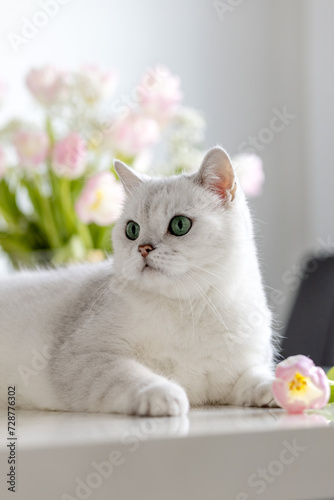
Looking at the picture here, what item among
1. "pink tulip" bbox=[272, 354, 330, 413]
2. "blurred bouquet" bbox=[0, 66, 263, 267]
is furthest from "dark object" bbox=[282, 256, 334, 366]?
"pink tulip" bbox=[272, 354, 330, 413]

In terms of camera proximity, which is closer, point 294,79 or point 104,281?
point 104,281

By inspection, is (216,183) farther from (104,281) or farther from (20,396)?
(20,396)

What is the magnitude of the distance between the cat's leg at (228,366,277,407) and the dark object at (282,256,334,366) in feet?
3.18

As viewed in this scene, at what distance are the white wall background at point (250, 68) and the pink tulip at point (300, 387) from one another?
211 centimetres

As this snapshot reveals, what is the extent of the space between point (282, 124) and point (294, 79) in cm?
22

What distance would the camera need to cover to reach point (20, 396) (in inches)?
49.6

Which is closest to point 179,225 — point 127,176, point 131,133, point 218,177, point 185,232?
point 185,232

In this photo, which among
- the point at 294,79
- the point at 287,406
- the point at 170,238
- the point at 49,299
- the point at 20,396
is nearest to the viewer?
the point at 287,406

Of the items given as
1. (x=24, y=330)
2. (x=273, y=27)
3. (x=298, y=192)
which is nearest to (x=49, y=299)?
(x=24, y=330)

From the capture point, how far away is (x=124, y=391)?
→ 1.03 metres

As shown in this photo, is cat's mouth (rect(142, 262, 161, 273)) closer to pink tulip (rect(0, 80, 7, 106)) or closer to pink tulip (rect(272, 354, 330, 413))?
pink tulip (rect(272, 354, 330, 413))

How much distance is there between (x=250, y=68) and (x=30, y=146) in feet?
4.91

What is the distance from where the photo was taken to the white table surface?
0.78 metres

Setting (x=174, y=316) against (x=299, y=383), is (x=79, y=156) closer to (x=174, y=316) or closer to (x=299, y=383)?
(x=174, y=316)
